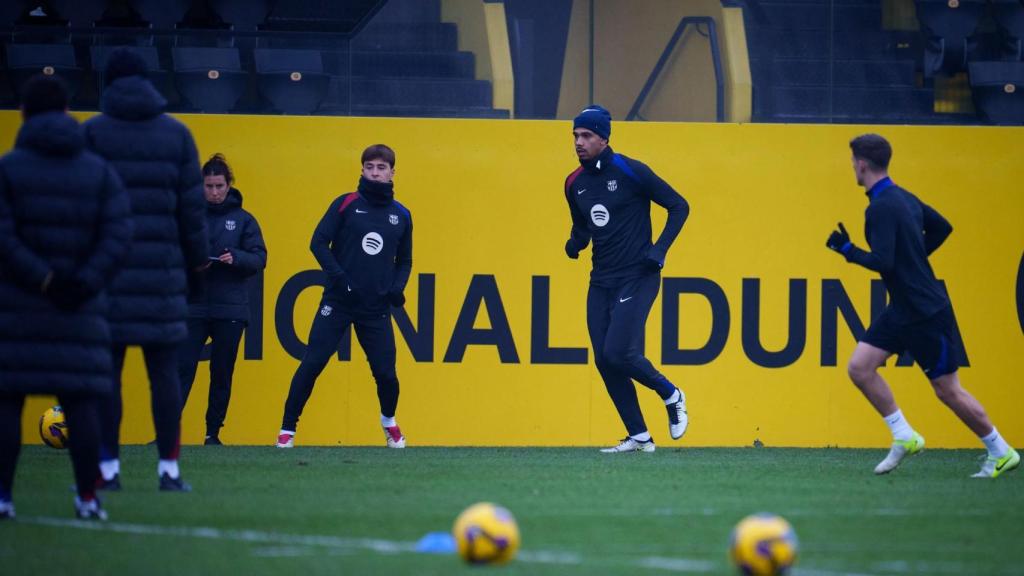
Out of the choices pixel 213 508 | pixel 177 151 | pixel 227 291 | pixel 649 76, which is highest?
pixel 649 76

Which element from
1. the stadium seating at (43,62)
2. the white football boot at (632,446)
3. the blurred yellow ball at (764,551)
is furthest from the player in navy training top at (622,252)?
the blurred yellow ball at (764,551)

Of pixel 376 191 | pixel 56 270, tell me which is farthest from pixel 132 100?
pixel 376 191

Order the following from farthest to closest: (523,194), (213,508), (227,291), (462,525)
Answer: (523,194)
(227,291)
(213,508)
(462,525)

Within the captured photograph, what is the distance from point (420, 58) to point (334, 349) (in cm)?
272

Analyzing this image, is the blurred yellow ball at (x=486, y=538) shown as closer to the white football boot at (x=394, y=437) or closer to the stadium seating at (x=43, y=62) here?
the white football boot at (x=394, y=437)

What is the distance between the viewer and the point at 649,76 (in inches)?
538

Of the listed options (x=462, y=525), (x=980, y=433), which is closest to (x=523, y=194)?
(x=980, y=433)

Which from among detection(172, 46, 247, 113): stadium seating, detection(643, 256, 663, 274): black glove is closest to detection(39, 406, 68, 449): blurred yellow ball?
detection(172, 46, 247, 113): stadium seating

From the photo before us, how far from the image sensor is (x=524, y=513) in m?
7.72

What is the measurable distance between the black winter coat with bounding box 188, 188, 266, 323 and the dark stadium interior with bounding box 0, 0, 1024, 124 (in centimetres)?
159

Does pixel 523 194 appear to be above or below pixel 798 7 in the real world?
below

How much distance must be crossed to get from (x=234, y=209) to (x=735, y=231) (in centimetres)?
384

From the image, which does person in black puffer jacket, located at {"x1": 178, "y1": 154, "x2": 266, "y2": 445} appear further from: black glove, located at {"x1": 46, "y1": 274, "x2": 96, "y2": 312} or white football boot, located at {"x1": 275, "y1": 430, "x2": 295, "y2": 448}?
black glove, located at {"x1": 46, "y1": 274, "x2": 96, "y2": 312}

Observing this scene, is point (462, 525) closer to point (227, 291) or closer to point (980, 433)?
point (980, 433)
